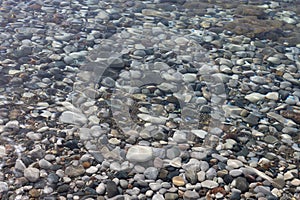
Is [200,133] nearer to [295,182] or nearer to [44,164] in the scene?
[295,182]

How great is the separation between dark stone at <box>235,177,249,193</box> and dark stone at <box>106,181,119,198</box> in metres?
0.79

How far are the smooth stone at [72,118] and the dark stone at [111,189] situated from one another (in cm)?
69

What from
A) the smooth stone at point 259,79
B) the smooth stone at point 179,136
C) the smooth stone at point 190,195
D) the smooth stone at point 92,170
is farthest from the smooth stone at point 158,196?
the smooth stone at point 259,79

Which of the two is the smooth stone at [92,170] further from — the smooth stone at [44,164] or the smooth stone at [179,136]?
the smooth stone at [179,136]

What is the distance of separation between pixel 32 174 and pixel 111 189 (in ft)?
1.73

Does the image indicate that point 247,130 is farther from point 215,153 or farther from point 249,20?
point 249,20

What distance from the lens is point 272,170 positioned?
3260 mm

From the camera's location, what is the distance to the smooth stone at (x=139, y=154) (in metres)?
3.27

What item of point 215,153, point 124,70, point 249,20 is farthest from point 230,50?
point 215,153

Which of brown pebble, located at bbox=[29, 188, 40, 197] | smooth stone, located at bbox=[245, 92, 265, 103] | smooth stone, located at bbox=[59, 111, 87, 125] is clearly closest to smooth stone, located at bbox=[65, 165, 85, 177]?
brown pebble, located at bbox=[29, 188, 40, 197]

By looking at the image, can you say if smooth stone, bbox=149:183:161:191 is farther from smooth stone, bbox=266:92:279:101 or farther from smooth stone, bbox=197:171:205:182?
→ smooth stone, bbox=266:92:279:101

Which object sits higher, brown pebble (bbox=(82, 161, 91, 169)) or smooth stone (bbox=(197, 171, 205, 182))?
brown pebble (bbox=(82, 161, 91, 169))

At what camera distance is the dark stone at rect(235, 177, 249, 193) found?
3086 millimetres

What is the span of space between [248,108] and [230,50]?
95 cm
